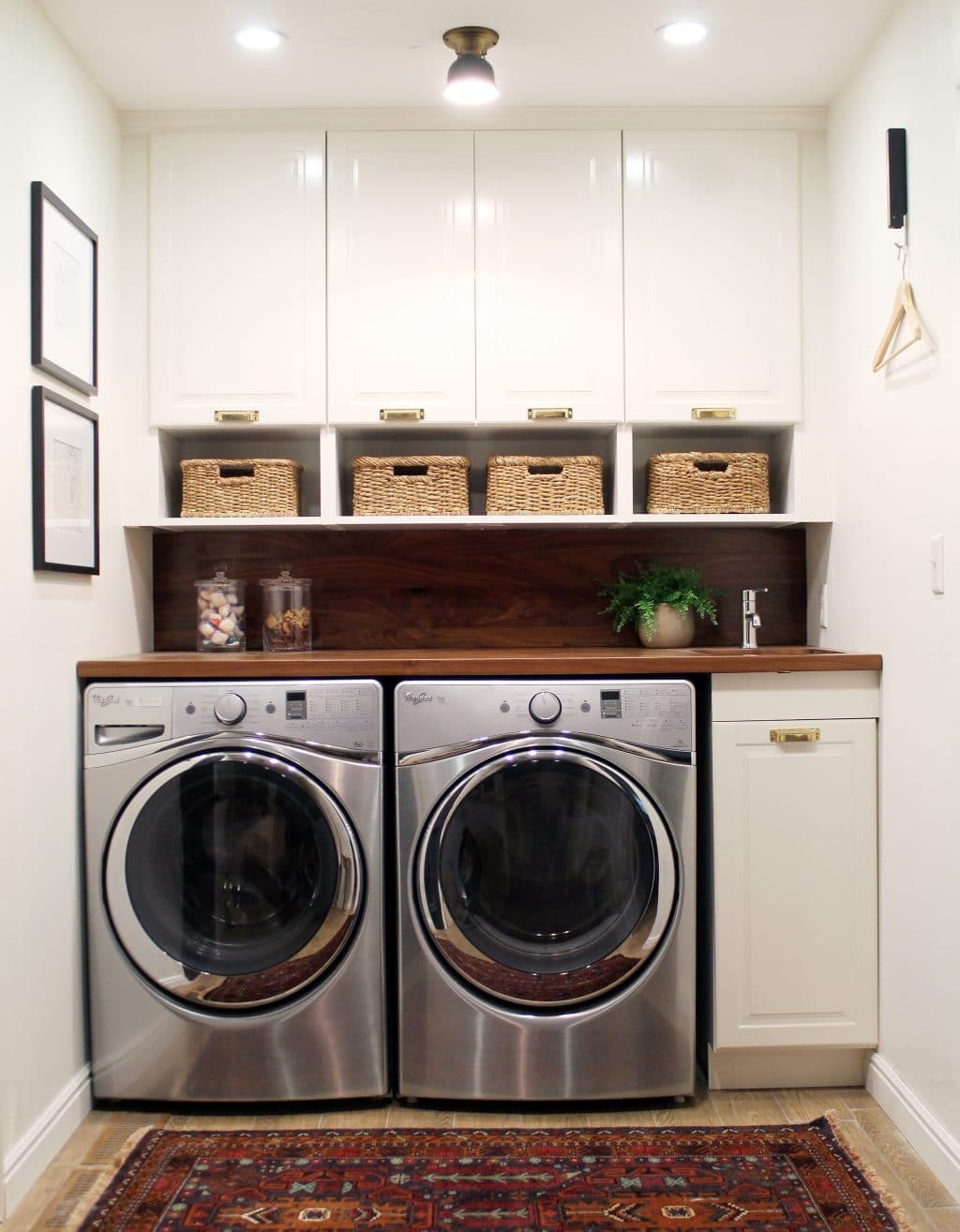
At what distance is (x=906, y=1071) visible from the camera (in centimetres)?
213

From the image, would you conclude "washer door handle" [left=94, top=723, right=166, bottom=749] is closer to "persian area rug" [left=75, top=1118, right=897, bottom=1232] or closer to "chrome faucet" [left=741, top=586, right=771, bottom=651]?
"persian area rug" [left=75, top=1118, right=897, bottom=1232]

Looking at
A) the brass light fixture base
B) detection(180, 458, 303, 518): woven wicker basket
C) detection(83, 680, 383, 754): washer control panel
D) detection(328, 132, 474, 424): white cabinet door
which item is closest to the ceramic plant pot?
detection(328, 132, 474, 424): white cabinet door

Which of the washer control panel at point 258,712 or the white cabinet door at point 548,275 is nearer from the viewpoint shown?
the washer control panel at point 258,712

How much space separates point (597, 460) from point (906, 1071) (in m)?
1.58

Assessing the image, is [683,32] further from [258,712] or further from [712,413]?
[258,712]

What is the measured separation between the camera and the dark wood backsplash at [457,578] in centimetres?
289

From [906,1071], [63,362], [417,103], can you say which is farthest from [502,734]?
[417,103]

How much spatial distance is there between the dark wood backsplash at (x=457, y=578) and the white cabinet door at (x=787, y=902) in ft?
2.34

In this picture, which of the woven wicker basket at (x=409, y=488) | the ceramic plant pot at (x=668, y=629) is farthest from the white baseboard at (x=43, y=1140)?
the ceramic plant pot at (x=668, y=629)

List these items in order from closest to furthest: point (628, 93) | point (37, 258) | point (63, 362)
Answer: point (37, 258) → point (63, 362) → point (628, 93)

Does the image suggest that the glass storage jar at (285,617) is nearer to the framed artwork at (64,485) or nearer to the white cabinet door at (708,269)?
the framed artwork at (64,485)

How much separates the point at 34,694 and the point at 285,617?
799 millimetres

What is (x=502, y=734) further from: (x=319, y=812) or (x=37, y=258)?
(x=37, y=258)

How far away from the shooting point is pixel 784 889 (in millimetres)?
2266
